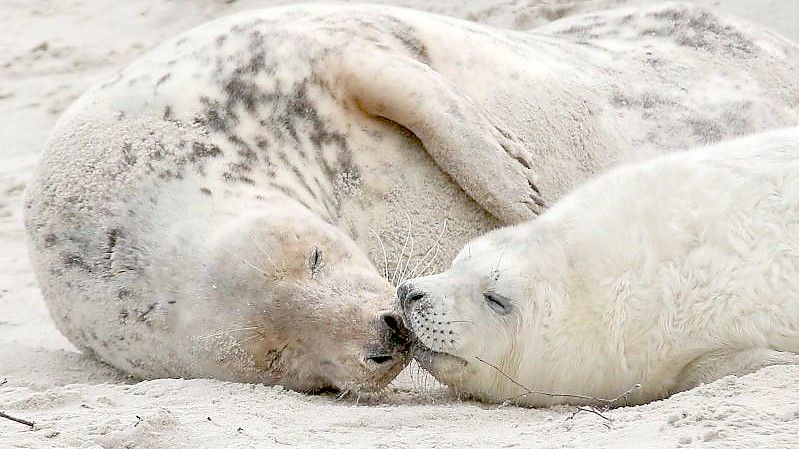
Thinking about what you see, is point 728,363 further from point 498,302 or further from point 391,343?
point 391,343

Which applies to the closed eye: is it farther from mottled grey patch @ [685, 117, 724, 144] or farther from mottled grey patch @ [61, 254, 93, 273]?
mottled grey patch @ [685, 117, 724, 144]

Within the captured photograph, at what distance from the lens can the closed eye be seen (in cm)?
333

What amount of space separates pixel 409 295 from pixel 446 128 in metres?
1.00

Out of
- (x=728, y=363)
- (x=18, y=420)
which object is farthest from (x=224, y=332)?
(x=728, y=363)

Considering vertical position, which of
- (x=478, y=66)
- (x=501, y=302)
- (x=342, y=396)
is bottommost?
(x=342, y=396)

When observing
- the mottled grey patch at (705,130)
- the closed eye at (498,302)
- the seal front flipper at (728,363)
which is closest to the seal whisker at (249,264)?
the closed eye at (498,302)

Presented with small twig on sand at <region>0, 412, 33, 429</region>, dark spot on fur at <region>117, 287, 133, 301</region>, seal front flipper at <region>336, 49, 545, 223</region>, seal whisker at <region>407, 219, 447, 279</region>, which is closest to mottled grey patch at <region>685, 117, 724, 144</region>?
seal front flipper at <region>336, 49, 545, 223</region>

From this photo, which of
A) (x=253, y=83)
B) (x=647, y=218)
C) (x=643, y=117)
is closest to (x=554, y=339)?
(x=647, y=218)

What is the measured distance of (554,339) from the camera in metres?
3.28

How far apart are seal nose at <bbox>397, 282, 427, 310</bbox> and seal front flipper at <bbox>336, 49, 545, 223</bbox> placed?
0.94m

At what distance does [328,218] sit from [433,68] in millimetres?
734

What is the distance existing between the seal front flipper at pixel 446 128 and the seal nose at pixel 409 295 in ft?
3.09

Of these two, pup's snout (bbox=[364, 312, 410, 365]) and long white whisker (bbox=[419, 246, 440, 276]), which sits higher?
pup's snout (bbox=[364, 312, 410, 365])

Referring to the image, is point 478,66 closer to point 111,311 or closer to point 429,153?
point 429,153
